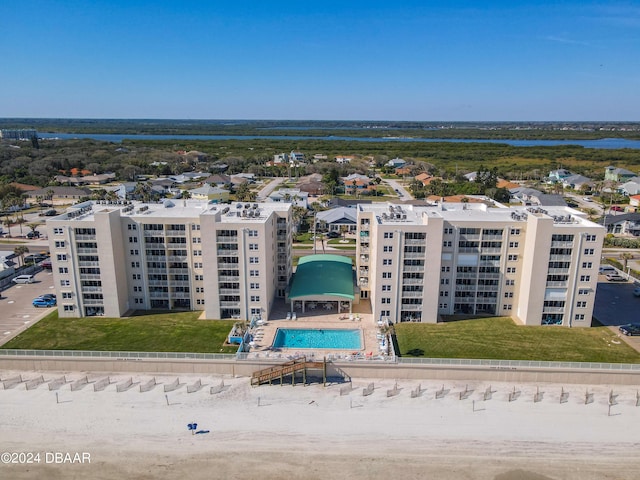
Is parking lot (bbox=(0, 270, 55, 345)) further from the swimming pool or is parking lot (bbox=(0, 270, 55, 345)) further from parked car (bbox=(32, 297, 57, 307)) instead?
the swimming pool

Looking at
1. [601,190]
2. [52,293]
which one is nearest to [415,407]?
[52,293]

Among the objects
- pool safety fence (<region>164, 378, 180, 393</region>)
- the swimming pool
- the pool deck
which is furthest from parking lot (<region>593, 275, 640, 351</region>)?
pool safety fence (<region>164, 378, 180, 393</region>)

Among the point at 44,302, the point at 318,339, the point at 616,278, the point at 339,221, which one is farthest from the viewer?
the point at 339,221

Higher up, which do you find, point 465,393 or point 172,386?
point 172,386

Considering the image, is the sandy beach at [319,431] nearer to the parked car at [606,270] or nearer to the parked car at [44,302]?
the parked car at [44,302]

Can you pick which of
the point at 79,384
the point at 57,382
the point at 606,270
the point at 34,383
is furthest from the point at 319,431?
the point at 606,270

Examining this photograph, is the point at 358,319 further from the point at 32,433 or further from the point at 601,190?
the point at 601,190

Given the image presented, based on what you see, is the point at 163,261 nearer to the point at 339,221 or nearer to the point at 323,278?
the point at 323,278

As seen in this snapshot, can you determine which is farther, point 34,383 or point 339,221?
point 339,221

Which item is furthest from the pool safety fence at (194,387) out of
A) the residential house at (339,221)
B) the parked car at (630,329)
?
the residential house at (339,221)
